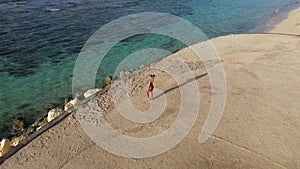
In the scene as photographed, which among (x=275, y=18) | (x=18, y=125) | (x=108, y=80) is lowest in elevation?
(x=18, y=125)

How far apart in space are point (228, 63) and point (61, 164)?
14.8m

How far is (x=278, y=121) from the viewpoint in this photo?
1711cm

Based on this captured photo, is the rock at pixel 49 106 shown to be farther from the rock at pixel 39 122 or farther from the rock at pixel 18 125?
the rock at pixel 18 125

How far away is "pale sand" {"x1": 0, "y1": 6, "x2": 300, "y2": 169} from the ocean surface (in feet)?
18.5

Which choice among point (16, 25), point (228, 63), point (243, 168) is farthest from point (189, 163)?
point (16, 25)

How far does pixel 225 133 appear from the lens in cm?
1622

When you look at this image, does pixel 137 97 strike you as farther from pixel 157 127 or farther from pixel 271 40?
pixel 271 40

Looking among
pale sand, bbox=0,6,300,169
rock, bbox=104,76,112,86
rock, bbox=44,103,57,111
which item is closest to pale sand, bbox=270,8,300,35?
pale sand, bbox=0,6,300,169

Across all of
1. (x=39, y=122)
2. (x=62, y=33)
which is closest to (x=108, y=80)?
(x=39, y=122)

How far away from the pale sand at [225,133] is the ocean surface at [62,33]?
5.65 m

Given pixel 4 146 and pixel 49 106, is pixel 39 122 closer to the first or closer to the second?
pixel 49 106

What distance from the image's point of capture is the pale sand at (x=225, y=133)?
14.3 metres

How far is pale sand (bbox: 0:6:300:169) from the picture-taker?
14.3 metres

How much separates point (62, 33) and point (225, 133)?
23929mm
